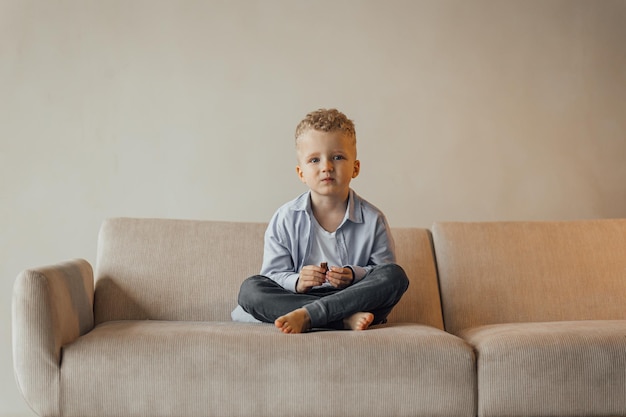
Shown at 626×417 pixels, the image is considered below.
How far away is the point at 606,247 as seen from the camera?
9.07 feet

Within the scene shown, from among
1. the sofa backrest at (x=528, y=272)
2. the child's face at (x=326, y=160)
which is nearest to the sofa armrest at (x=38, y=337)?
the child's face at (x=326, y=160)

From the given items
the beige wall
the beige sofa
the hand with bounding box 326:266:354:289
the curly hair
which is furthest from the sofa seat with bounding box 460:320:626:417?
the beige wall

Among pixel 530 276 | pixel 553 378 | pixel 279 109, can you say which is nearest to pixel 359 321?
pixel 553 378

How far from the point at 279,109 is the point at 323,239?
831mm

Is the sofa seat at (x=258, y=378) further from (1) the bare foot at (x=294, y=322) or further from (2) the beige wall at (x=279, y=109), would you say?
(2) the beige wall at (x=279, y=109)

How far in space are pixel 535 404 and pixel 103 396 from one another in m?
1.11

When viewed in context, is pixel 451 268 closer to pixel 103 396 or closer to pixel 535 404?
pixel 535 404

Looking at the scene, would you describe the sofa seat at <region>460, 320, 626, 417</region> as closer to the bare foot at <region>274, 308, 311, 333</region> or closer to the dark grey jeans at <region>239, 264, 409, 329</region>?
the dark grey jeans at <region>239, 264, 409, 329</region>

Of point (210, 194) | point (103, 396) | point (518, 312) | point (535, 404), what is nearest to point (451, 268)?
point (518, 312)

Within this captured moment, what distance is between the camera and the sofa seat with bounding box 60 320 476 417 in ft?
6.19

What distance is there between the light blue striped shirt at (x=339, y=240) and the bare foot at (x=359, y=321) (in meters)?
0.31

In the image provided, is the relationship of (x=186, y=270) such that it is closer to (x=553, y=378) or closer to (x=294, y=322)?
(x=294, y=322)

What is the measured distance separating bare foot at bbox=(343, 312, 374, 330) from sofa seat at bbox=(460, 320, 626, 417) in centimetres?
32

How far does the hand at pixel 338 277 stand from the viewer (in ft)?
7.35
